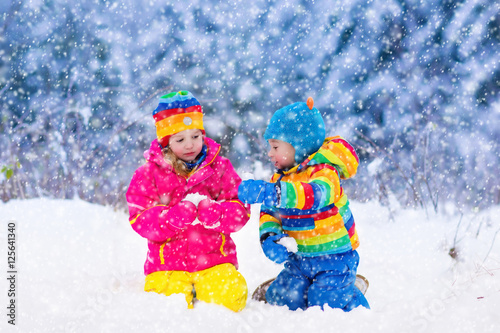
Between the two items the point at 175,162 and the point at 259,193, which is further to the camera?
the point at 175,162

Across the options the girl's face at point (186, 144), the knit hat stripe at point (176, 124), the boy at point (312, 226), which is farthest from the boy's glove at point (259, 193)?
the knit hat stripe at point (176, 124)

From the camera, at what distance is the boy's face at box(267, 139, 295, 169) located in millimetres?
2588

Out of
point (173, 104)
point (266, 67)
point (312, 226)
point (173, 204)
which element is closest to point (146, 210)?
point (173, 204)

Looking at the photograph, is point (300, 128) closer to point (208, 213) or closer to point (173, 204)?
point (208, 213)

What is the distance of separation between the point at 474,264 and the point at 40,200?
162 inches

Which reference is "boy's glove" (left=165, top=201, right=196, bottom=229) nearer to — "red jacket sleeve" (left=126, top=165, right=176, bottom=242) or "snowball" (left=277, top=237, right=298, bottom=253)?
"red jacket sleeve" (left=126, top=165, right=176, bottom=242)

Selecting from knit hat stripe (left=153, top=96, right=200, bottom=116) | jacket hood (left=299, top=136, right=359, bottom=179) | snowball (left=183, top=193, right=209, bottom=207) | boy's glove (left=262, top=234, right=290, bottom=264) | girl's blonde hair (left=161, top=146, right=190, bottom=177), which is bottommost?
boy's glove (left=262, top=234, right=290, bottom=264)

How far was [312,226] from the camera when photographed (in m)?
2.52

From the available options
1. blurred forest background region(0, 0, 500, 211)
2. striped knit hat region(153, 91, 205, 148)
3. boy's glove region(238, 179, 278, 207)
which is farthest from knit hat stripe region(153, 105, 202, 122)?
blurred forest background region(0, 0, 500, 211)

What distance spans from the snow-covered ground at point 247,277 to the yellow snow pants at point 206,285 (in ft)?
0.43

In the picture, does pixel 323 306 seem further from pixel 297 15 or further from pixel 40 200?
pixel 297 15

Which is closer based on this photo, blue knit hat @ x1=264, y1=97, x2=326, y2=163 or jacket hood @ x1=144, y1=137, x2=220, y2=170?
blue knit hat @ x1=264, y1=97, x2=326, y2=163

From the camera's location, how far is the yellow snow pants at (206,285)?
2457 mm

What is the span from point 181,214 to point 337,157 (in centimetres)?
100
